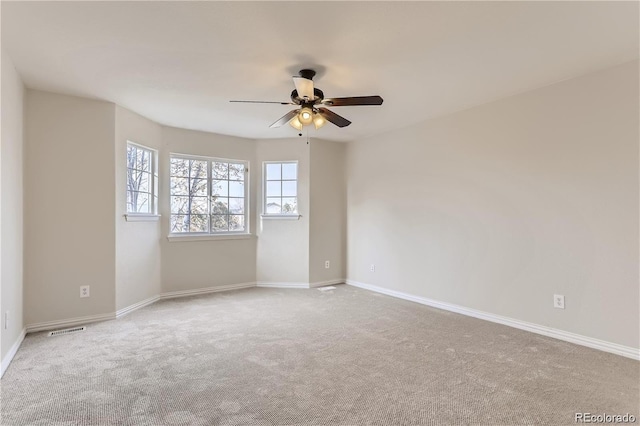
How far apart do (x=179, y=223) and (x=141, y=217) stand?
692mm

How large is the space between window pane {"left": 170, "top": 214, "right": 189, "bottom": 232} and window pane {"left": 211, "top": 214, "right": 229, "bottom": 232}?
37 cm

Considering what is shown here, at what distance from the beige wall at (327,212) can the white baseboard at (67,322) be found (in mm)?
2694

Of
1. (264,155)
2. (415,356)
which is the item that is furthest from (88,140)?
(415,356)

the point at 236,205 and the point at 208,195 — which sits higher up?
the point at 208,195

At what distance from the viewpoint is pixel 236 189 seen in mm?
5168

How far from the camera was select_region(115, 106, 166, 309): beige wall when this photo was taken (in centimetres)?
367

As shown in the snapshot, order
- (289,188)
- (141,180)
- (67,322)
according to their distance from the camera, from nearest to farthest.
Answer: (67,322) → (141,180) → (289,188)

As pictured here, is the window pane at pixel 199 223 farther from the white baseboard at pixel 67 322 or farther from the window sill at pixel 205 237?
the white baseboard at pixel 67 322

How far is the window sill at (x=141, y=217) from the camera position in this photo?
3821 mm

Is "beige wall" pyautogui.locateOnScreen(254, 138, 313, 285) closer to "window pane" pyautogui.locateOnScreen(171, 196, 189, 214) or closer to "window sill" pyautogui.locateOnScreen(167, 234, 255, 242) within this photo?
"window sill" pyautogui.locateOnScreen(167, 234, 255, 242)

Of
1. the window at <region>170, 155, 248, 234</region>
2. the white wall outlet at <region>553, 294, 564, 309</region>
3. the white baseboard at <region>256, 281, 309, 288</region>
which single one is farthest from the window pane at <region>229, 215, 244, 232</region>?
the white wall outlet at <region>553, 294, 564, 309</region>

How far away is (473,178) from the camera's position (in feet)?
12.2

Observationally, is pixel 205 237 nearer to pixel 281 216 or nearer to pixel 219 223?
pixel 219 223

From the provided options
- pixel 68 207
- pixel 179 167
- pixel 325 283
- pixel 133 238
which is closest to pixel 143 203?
pixel 133 238
